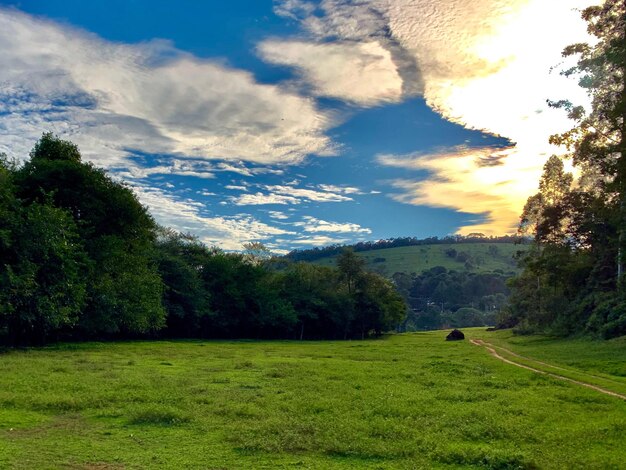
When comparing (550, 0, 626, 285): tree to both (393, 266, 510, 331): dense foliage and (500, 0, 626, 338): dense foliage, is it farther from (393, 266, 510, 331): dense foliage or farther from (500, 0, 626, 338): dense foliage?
(393, 266, 510, 331): dense foliage

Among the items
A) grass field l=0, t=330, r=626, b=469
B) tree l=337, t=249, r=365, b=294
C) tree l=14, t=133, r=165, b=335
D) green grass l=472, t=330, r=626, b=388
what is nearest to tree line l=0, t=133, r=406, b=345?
tree l=14, t=133, r=165, b=335

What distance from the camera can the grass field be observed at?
11234 millimetres

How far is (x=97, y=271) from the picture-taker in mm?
45062

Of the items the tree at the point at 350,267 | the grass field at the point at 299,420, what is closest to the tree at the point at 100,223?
the grass field at the point at 299,420

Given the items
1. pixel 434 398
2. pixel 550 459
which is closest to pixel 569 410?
pixel 434 398

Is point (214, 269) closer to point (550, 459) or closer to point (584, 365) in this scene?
point (584, 365)

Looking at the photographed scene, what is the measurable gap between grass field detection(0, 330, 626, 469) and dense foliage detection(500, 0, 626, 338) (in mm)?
13352

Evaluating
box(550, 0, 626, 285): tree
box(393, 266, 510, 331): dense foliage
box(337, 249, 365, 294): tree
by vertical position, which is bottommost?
box(393, 266, 510, 331): dense foliage

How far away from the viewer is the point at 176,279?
7119 cm

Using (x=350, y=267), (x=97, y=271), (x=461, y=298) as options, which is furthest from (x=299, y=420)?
(x=461, y=298)

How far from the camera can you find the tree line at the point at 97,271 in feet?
116

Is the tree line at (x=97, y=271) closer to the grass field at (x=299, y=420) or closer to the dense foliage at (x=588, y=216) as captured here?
the grass field at (x=299, y=420)

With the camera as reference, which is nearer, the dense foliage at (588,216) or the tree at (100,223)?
the dense foliage at (588,216)

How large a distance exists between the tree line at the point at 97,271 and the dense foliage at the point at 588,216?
37171 millimetres
